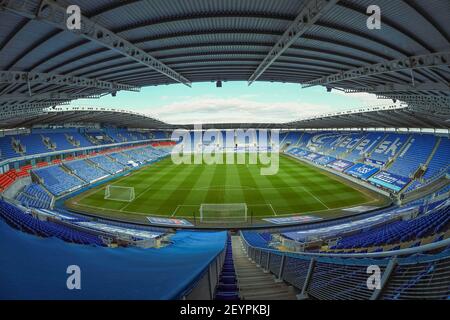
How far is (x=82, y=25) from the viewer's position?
25.8 feet

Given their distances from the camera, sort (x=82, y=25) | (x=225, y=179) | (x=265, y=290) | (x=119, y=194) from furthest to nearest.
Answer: (x=225, y=179) → (x=119, y=194) → (x=82, y=25) → (x=265, y=290)

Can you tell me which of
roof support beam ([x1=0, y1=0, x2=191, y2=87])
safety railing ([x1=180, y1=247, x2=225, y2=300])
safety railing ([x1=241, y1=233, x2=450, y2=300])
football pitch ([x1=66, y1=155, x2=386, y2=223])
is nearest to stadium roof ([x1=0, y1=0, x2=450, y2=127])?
roof support beam ([x1=0, y1=0, x2=191, y2=87])

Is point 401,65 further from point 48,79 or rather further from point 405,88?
point 48,79

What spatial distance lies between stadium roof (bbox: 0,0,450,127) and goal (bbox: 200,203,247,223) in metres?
12.7

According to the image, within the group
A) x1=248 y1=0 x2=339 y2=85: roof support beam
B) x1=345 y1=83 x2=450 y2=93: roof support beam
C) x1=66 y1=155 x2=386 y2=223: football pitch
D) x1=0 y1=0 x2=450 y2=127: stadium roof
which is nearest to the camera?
x1=248 y1=0 x2=339 y2=85: roof support beam

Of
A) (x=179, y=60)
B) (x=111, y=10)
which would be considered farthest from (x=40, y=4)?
(x=179, y=60)

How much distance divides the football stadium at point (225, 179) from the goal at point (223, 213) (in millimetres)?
235

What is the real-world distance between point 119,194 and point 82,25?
2338 centimetres

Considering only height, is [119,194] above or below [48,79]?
below

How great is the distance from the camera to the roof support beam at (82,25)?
6.21m

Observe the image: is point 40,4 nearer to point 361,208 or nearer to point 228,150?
point 361,208

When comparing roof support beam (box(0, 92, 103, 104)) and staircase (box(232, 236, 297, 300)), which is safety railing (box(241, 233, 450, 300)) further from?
roof support beam (box(0, 92, 103, 104))

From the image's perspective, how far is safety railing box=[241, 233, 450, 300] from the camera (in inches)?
132

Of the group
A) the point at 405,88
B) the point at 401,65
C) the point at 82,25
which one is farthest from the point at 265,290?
the point at 405,88
